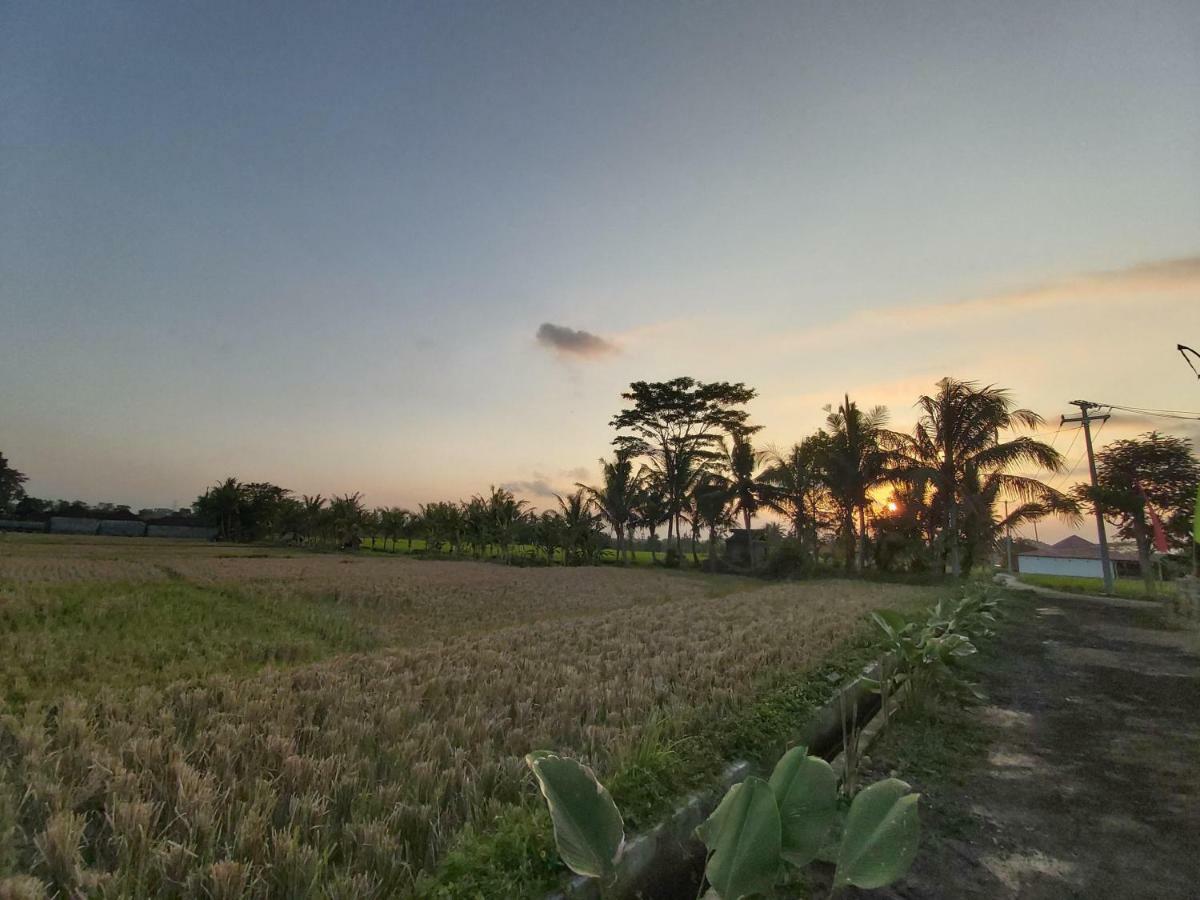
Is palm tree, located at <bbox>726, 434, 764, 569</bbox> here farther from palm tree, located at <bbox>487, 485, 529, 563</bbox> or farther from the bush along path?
the bush along path

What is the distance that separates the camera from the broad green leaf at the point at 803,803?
2.34m

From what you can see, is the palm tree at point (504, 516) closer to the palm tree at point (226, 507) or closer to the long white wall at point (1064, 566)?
the palm tree at point (226, 507)

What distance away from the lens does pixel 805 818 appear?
94.4 inches

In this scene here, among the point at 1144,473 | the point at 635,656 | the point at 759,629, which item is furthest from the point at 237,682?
the point at 1144,473

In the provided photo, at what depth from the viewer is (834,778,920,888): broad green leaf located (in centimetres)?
213

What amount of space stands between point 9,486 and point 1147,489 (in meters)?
106

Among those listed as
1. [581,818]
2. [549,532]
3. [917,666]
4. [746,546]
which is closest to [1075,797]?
[917,666]

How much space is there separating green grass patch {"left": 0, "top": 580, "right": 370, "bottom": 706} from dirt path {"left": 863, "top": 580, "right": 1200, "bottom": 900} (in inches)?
276

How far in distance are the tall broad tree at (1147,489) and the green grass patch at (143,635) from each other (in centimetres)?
2742

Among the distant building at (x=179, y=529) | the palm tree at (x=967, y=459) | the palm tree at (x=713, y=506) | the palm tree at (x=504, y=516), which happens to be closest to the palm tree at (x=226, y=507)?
the distant building at (x=179, y=529)

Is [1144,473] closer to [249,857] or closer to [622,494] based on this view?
[622,494]

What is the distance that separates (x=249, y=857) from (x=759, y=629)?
7943mm

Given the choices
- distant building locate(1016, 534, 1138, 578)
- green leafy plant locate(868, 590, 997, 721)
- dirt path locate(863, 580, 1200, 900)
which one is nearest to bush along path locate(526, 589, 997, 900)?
dirt path locate(863, 580, 1200, 900)

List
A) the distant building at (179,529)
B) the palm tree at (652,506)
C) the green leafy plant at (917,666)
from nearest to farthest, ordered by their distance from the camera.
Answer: the green leafy plant at (917,666)
the palm tree at (652,506)
the distant building at (179,529)
